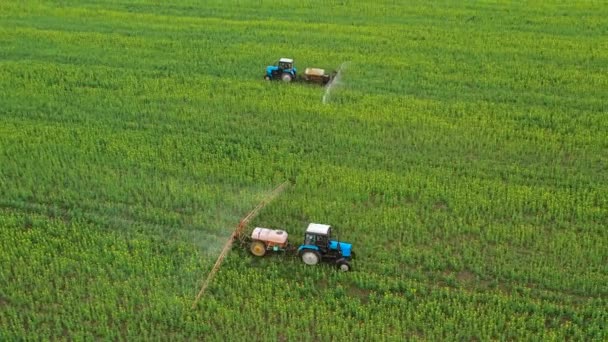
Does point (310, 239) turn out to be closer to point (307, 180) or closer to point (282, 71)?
point (307, 180)

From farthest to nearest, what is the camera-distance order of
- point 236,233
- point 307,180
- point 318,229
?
point 307,180 → point 236,233 → point 318,229

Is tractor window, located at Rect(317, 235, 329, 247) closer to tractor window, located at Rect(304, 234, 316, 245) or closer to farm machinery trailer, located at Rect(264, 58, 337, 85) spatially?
tractor window, located at Rect(304, 234, 316, 245)

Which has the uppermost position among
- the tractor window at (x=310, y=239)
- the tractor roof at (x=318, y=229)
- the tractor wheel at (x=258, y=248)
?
the tractor roof at (x=318, y=229)

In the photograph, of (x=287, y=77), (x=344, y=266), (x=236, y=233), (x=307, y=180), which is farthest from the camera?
(x=287, y=77)

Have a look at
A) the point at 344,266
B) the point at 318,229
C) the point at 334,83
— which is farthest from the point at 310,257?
the point at 334,83

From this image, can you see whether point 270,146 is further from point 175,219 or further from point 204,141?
point 175,219

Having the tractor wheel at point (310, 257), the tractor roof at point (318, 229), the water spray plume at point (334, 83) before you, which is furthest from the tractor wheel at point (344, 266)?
the water spray plume at point (334, 83)

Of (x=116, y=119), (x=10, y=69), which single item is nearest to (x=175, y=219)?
(x=116, y=119)

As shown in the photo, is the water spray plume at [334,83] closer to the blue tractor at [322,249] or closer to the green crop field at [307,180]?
the green crop field at [307,180]
